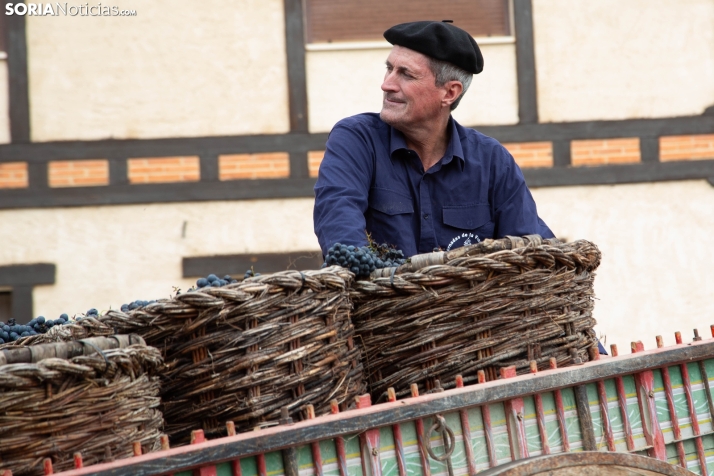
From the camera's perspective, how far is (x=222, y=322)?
2002mm

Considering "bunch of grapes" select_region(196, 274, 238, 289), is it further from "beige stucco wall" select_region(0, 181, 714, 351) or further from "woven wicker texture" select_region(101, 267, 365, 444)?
"beige stucco wall" select_region(0, 181, 714, 351)

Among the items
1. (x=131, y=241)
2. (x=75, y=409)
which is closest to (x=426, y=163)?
(x=75, y=409)

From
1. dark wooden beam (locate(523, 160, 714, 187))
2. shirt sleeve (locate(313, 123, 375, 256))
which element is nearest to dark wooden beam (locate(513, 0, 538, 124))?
dark wooden beam (locate(523, 160, 714, 187))

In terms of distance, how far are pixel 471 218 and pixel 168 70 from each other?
15.5 ft

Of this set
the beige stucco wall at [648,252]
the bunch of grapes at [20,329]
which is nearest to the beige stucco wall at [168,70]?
the beige stucco wall at [648,252]

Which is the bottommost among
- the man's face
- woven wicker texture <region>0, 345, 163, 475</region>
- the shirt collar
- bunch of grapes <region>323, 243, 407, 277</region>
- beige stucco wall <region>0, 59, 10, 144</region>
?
woven wicker texture <region>0, 345, 163, 475</region>

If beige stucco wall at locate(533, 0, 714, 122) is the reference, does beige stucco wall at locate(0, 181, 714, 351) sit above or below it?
below

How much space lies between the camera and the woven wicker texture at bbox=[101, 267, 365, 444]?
79.2 inches

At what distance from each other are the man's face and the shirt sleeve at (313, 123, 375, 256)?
122mm

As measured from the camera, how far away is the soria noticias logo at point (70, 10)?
7.18 meters

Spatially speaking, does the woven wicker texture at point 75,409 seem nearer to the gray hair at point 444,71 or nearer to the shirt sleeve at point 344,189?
the shirt sleeve at point 344,189

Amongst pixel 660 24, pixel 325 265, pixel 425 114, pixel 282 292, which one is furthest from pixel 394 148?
pixel 660 24

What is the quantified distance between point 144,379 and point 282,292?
12.8 inches

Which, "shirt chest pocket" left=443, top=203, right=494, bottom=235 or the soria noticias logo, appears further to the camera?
the soria noticias logo
